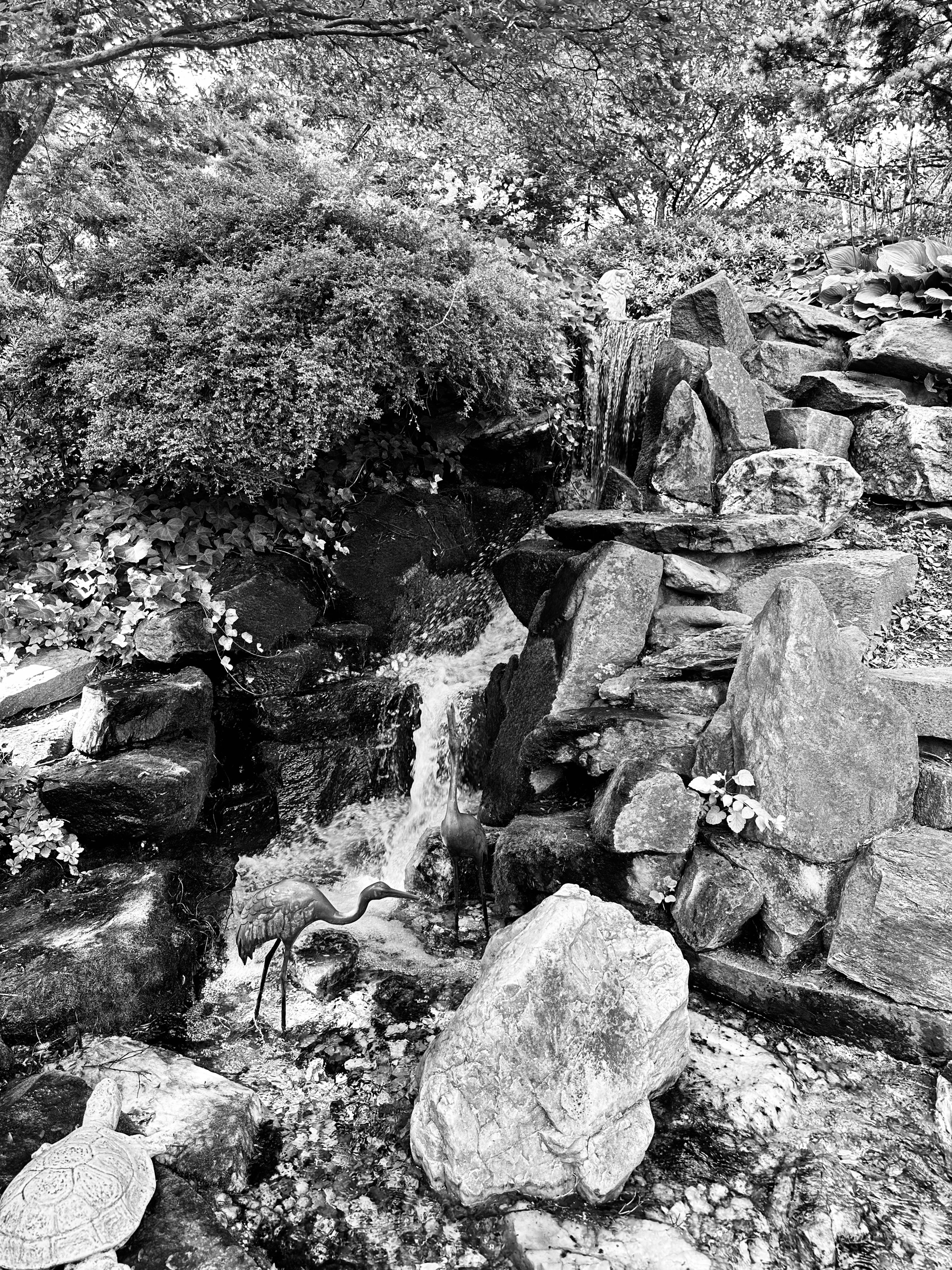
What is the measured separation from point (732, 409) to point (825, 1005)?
4322mm

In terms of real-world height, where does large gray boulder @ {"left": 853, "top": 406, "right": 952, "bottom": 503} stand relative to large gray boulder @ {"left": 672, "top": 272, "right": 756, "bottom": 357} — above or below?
below

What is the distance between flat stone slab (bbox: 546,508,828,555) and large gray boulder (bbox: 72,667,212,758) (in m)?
2.90

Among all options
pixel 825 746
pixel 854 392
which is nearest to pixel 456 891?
pixel 825 746

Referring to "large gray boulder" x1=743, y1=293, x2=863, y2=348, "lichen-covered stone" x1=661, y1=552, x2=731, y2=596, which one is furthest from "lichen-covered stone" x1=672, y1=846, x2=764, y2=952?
"large gray boulder" x1=743, y1=293, x2=863, y2=348

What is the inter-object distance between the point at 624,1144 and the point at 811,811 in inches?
69.7

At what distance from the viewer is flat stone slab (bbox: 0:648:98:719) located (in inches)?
193

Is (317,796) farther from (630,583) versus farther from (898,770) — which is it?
(898,770)

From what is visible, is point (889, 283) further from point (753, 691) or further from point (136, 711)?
point (136, 711)

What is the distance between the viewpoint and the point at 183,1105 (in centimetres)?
323

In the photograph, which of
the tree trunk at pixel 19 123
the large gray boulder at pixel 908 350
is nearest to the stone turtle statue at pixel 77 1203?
the large gray boulder at pixel 908 350

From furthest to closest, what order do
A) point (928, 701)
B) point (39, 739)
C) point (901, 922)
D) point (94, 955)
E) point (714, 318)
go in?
1. point (714, 318)
2. point (39, 739)
3. point (928, 701)
4. point (94, 955)
5. point (901, 922)

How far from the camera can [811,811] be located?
3.82m

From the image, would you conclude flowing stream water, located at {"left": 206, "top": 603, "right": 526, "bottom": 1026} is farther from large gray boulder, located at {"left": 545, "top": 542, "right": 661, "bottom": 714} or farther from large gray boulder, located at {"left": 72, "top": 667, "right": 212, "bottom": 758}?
large gray boulder, located at {"left": 545, "top": 542, "right": 661, "bottom": 714}

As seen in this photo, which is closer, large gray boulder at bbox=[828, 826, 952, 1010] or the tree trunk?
large gray boulder at bbox=[828, 826, 952, 1010]
